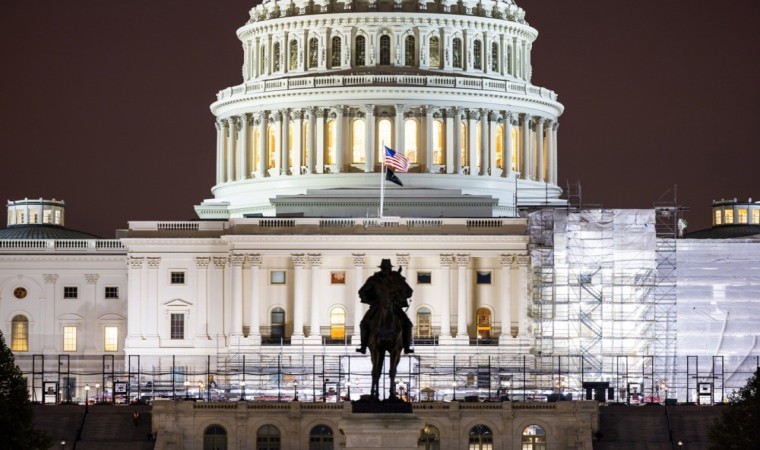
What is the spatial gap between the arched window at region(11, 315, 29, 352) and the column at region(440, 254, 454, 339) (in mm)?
27238

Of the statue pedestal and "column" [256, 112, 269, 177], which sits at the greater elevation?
"column" [256, 112, 269, 177]

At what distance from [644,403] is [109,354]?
130 feet

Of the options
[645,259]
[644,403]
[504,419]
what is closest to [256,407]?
[504,419]

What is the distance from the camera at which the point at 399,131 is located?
17650 centimetres

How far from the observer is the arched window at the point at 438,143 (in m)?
178

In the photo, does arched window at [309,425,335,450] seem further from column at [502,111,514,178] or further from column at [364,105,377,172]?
column at [502,111,514,178]

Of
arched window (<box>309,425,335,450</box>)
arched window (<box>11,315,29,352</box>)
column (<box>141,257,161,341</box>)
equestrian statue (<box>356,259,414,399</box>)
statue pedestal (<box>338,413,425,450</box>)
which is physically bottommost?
arched window (<box>309,425,335,450</box>)

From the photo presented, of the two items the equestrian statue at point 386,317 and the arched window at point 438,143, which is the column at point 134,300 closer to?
the arched window at point 438,143

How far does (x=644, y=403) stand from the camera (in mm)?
141125

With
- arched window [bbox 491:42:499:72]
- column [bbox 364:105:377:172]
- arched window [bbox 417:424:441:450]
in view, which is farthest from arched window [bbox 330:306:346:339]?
arched window [bbox 417:424:441:450]

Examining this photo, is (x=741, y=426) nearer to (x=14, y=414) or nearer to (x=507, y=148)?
(x=14, y=414)

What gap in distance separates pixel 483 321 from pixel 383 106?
20.8 meters

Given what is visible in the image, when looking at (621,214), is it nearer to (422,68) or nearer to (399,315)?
(422,68)

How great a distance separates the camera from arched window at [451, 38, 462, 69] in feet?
592
